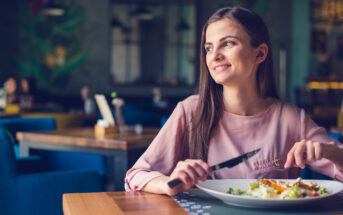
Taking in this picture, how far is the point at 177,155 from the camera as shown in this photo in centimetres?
157

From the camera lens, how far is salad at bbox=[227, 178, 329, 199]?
43.9 inches

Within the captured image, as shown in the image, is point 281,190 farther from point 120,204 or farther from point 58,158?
point 58,158

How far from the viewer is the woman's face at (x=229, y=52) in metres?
1.46

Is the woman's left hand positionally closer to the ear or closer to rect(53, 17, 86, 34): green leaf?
the ear

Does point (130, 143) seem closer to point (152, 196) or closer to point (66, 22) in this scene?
point (152, 196)

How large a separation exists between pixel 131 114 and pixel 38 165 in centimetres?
110

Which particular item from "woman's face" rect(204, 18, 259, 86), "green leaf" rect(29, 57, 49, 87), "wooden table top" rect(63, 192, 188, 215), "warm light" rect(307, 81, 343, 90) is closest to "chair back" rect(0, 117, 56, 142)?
"woman's face" rect(204, 18, 259, 86)

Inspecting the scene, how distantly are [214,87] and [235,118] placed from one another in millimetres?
137

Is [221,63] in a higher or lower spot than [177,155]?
higher

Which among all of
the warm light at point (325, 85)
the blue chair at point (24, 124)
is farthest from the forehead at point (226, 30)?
the warm light at point (325, 85)

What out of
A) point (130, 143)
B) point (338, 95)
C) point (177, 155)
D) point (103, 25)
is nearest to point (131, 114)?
point (130, 143)

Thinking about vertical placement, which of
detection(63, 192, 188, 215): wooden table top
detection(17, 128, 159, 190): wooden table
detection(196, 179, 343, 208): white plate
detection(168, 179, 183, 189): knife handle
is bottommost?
detection(17, 128, 159, 190): wooden table

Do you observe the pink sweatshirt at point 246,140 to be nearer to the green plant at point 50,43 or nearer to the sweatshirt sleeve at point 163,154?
the sweatshirt sleeve at point 163,154

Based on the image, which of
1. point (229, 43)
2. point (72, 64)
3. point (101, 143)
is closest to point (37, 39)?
point (72, 64)
